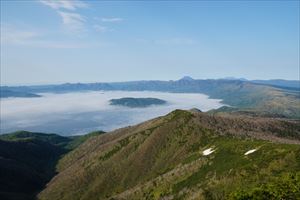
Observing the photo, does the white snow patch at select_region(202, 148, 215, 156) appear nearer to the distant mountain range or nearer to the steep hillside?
the steep hillside

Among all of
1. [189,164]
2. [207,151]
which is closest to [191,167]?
[189,164]

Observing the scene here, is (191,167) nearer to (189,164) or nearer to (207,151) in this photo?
(189,164)

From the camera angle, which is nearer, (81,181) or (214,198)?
(214,198)

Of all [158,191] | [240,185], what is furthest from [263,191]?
[158,191]

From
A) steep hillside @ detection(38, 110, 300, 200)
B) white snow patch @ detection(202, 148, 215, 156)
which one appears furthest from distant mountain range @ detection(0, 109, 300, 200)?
white snow patch @ detection(202, 148, 215, 156)

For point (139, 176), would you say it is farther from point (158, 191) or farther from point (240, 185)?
point (240, 185)

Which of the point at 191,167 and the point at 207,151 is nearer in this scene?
the point at 191,167

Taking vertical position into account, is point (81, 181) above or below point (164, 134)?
below

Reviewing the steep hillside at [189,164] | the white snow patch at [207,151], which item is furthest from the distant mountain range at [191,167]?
the white snow patch at [207,151]
